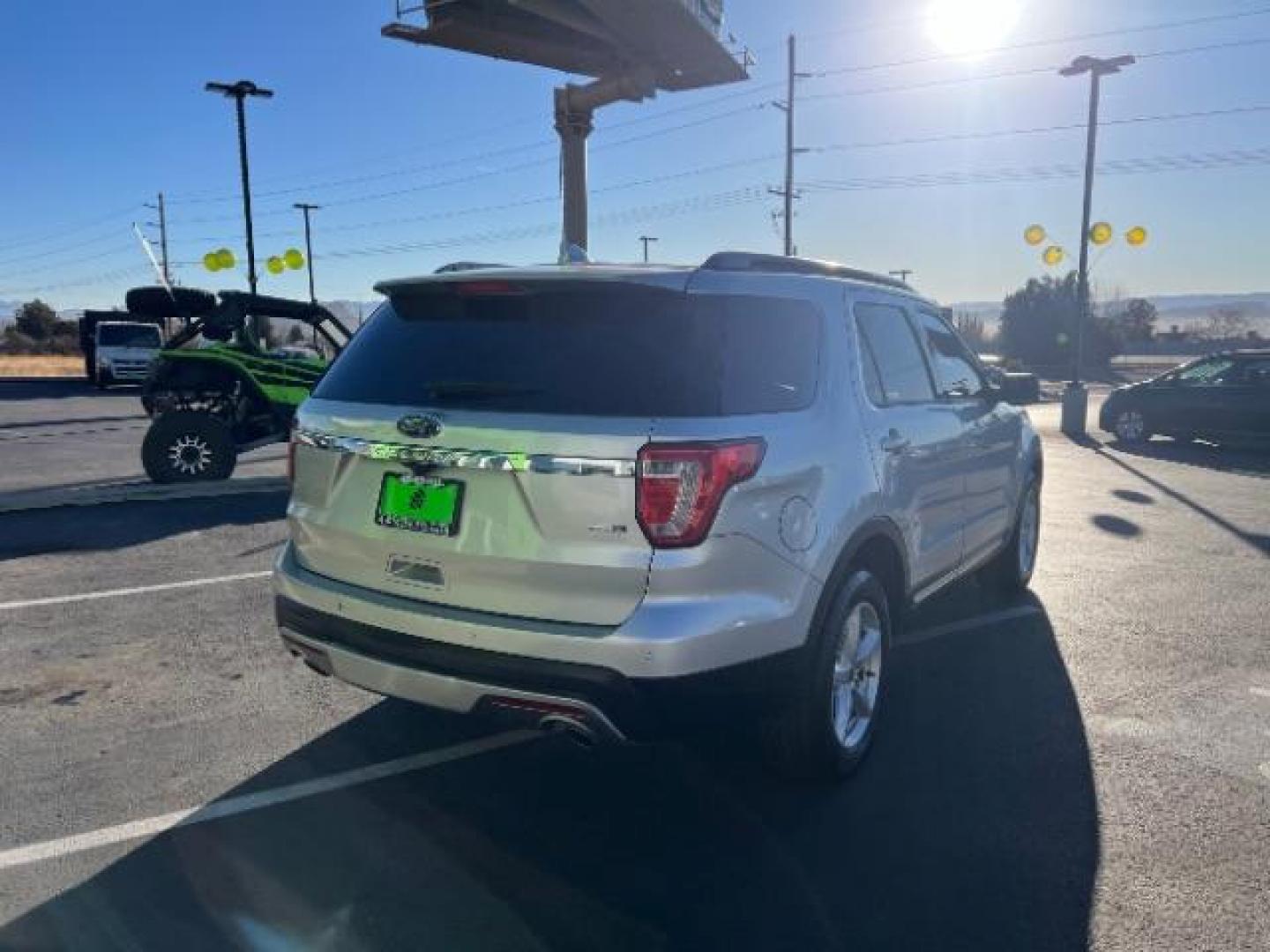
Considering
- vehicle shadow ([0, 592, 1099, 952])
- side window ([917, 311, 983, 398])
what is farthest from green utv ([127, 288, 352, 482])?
vehicle shadow ([0, 592, 1099, 952])

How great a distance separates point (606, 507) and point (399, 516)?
2.47 ft

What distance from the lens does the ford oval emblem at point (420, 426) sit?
3.00 meters

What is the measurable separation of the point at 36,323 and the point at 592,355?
68.8 m

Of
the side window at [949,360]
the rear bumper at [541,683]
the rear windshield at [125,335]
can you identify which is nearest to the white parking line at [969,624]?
the side window at [949,360]

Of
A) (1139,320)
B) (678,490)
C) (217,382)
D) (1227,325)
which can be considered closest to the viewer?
(678,490)

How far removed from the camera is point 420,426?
3025mm

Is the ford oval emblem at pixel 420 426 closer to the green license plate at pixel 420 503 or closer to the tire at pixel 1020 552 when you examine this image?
the green license plate at pixel 420 503

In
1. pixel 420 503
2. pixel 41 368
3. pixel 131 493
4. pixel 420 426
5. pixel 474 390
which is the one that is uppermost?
pixel 474 390

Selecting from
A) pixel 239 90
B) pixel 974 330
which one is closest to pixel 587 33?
pixel 239 90

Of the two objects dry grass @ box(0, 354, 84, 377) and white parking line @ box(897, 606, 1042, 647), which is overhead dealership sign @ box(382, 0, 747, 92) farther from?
dry grass @ box(0, 354, 84, 377)

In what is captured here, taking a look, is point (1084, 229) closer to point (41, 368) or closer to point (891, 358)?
point (891, 358)

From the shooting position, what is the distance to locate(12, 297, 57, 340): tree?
6006 centimetres

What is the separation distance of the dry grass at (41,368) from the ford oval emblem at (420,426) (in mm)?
40506

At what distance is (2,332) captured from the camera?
61312mm
